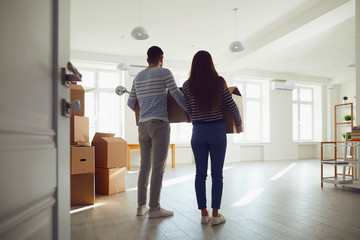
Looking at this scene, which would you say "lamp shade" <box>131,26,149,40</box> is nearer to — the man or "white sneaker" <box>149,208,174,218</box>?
the man

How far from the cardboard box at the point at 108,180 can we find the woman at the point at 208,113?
1404mm

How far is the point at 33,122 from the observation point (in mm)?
608

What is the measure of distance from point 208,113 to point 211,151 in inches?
A: 10.5

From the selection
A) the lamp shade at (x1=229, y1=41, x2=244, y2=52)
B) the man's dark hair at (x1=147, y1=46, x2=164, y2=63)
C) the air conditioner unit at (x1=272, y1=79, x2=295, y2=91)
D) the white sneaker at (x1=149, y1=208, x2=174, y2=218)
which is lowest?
the white sneaker at (x1=149, y1=208, x2=174, y2=218)

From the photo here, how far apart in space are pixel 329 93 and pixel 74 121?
927cm

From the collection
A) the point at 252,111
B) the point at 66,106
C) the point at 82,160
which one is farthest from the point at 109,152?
the point at 252,111

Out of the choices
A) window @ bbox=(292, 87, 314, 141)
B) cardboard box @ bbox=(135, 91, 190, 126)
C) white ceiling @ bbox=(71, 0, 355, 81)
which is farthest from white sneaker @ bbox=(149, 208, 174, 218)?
window @ bbox=(292, 87, 314, 141)

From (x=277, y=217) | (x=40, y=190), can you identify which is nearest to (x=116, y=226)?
(x=277, y=217)

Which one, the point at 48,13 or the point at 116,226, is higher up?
the point at 48,13

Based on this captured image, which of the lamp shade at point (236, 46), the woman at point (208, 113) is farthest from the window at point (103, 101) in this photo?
the woman at point (208, 113)

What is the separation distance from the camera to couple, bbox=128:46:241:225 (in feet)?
6.19

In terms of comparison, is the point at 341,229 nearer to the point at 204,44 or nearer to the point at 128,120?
the point at 204,44

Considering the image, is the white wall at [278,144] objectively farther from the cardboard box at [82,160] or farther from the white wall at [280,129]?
the cardboard box at [82,160]

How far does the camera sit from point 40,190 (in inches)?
25.1
